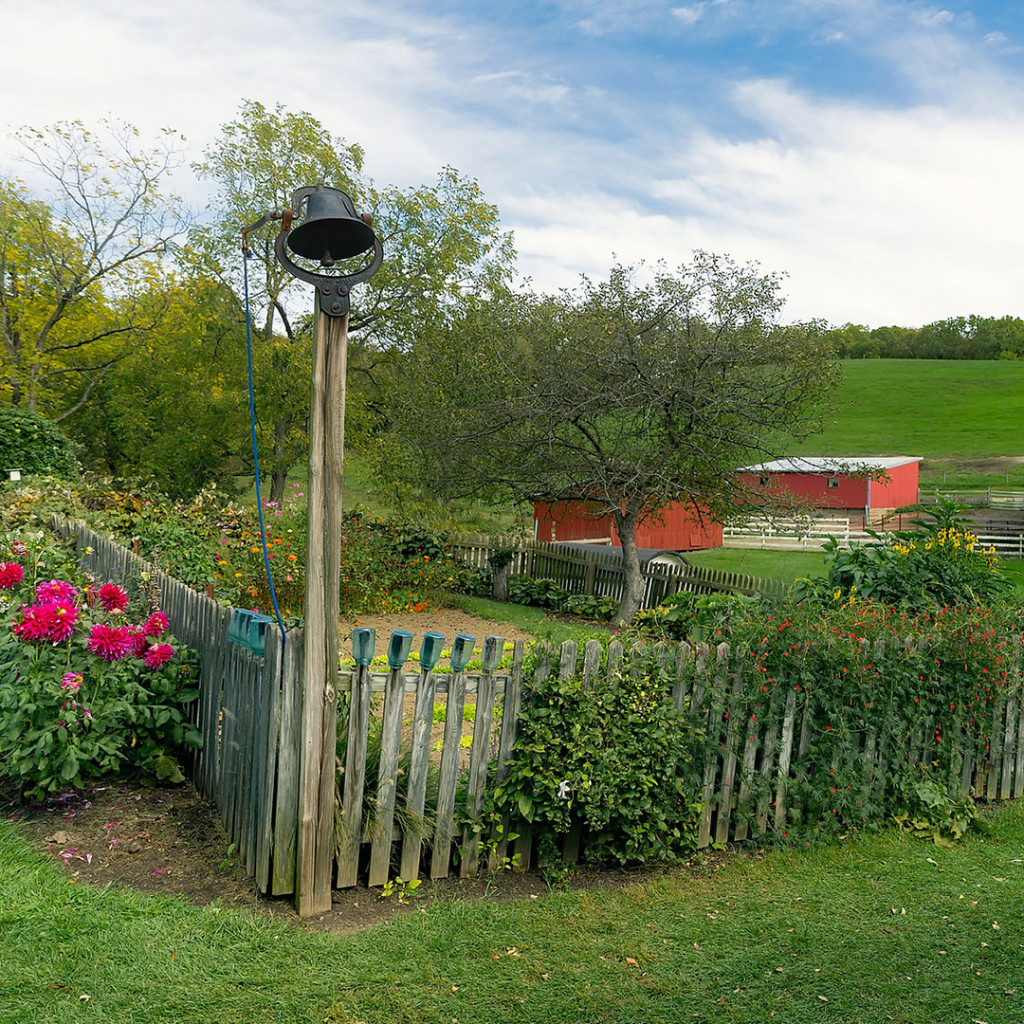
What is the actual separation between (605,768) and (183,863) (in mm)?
2104

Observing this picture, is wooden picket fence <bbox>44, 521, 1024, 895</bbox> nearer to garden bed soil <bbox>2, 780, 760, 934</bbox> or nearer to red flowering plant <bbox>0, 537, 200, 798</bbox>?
garden bed soil <bbox>2, 780, 760, 934</bbox>

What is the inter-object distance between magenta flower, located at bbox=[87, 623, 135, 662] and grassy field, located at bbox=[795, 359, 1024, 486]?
49.9 m

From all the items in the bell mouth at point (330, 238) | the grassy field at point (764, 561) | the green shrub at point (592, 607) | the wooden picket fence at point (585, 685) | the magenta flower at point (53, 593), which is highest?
the bell mouth at point (330, 238)

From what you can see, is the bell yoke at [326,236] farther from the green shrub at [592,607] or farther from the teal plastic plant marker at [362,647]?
the green shrub at [592,607]

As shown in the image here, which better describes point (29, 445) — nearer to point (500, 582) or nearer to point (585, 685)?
point (500, 582)

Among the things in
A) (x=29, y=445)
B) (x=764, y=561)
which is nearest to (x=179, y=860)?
(x=29, y=445)

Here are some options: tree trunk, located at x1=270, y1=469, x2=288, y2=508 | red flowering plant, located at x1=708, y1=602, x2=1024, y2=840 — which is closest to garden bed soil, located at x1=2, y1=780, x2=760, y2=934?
red flowering plant, located at x1=708, y1=602, x2=1024, y2=840

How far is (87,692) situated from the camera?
15.1 ft

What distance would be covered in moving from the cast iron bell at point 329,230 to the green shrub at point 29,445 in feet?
46.1

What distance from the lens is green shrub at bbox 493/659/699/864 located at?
4109 mm

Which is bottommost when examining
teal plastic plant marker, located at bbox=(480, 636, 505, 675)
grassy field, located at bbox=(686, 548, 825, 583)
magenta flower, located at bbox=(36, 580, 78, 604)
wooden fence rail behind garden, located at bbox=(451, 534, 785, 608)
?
grassy field, located at bbox=(686, 548, 825, 583)

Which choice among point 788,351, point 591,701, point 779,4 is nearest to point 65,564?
point 591,701

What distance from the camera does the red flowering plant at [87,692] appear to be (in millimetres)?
4371

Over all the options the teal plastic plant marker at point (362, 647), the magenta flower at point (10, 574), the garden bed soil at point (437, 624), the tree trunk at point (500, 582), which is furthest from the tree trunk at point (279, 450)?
the teal plastic plant marker at point (362, 647)
